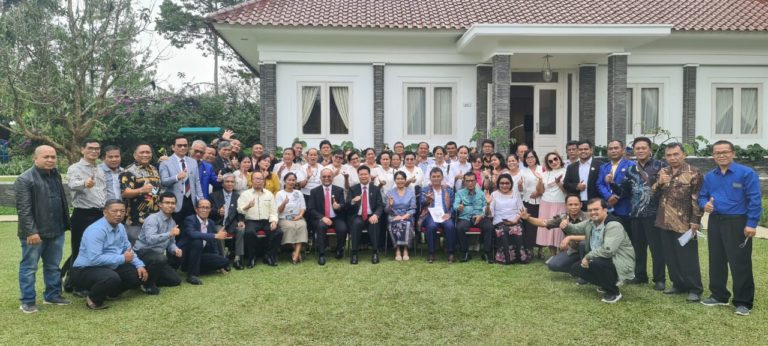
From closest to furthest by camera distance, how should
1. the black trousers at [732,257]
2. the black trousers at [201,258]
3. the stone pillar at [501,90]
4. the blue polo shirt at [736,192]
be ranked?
the blue polo shirt at [736,192], the black trousers at [732,257], the black trousers at [201,258], the stone pillar at [501,90]

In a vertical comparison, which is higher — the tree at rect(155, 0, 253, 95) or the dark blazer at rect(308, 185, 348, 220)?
the tree at rect(155, 0, 253, 95)

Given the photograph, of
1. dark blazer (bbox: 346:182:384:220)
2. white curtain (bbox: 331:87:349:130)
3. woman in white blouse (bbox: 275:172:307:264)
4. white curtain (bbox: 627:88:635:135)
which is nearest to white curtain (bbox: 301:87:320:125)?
white curtain (bbox: 331:87:349:130)

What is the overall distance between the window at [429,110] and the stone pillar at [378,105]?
2.26 ft

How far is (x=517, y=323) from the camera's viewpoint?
190 inches

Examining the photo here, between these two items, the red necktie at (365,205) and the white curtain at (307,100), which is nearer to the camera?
the red necktie at (365,205)

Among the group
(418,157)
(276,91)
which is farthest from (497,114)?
(276,91)

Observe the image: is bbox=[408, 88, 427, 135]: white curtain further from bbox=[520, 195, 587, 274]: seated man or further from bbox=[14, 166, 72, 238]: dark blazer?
bbox=[14, 166, 72, 238]: dark blazer

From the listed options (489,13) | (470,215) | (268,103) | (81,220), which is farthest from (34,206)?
(489,13)

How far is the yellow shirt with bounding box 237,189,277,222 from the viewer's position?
7.30 meters

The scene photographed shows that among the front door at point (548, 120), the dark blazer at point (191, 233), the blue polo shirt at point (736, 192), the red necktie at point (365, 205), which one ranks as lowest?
the dark blazer at point (191, 233)

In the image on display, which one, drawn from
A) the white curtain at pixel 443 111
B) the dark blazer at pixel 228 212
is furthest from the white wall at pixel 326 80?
the dark blazer at pixel 228 212

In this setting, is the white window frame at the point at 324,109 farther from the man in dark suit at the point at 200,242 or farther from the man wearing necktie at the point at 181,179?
the man in dark suit at the point at 200,242

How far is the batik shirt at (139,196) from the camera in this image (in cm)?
607

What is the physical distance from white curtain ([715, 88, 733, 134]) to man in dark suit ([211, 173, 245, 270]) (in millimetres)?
12571
